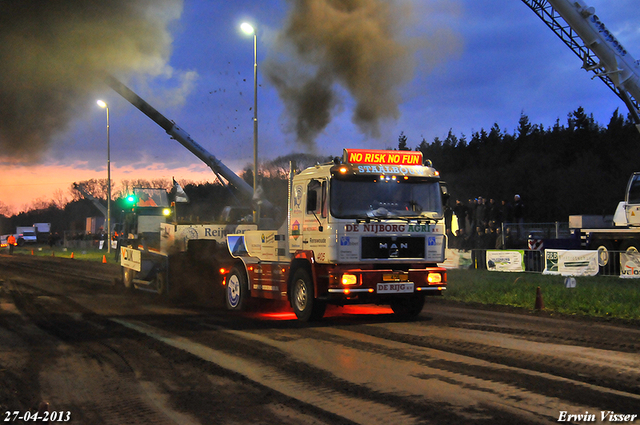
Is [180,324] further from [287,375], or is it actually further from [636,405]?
[636,405]

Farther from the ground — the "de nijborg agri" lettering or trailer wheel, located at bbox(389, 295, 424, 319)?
the "de nijborg agri" lettering

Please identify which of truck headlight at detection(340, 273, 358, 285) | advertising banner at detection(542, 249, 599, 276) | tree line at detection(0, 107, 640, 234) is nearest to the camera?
truck headlight at detection(340, 273, 358, 285)

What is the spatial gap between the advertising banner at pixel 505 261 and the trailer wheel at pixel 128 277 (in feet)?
39.8

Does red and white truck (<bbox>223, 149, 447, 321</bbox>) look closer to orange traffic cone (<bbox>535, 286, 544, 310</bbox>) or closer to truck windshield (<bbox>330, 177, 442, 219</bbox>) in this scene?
truck windshield (<bbox>330, 177, 442, 219</bbox>)

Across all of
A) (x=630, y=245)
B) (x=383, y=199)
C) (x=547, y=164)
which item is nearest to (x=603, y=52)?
(x=630, y=245)

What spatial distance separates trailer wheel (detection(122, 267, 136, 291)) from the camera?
1919 centimetres

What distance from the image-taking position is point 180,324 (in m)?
11.6

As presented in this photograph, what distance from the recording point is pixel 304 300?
37.9 feet

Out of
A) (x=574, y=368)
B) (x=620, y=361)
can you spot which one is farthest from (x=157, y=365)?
(x=620, y=361)

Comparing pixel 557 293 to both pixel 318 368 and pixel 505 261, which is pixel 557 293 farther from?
pixel 318 368

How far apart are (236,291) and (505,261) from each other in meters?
11.9

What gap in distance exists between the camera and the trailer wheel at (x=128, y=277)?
19186mm

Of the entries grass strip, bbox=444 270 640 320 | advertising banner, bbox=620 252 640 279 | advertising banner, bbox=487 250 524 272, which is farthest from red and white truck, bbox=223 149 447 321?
advertising banner, bbox=487 250 524 272

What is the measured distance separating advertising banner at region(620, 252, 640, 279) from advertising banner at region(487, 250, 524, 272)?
3.36 meters
